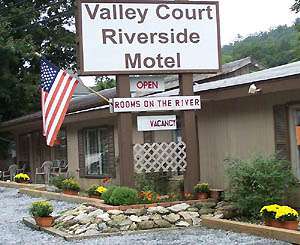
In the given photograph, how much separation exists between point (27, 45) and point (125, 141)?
54.5 ft

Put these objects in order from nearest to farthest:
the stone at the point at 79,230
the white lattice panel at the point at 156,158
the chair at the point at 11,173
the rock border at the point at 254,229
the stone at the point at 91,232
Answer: the rock border at the point at 254,229 → the stone at the point at 91,232 → the stone at the point at 79,230 → the white lattice panel at the point at 156,158 → the chair at the point at 11,173

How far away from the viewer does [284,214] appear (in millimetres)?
8602

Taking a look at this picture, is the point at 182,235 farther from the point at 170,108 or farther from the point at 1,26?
the point at 1,26

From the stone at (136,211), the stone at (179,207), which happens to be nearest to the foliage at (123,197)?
the stone at (136,211)

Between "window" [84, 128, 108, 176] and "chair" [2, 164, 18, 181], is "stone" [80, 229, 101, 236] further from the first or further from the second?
"chair" [2, 164, 18, 181]

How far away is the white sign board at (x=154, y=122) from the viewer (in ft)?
39.4

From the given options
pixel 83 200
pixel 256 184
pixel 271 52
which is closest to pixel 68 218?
pixel 83 200

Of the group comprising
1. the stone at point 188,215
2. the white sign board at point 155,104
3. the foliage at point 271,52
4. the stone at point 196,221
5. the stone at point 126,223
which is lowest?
the stone at point 196,221

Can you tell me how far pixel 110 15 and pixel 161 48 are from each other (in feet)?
4.06

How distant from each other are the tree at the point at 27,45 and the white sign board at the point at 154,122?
15.4 meters

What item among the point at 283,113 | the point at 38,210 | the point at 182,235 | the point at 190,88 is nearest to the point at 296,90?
the point at 283,113

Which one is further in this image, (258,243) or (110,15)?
(110,15)

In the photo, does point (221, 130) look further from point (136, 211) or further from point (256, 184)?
point (136, 211)

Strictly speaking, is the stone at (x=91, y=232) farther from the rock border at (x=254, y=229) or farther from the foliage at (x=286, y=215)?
the foliage at (x=286, y=215)
